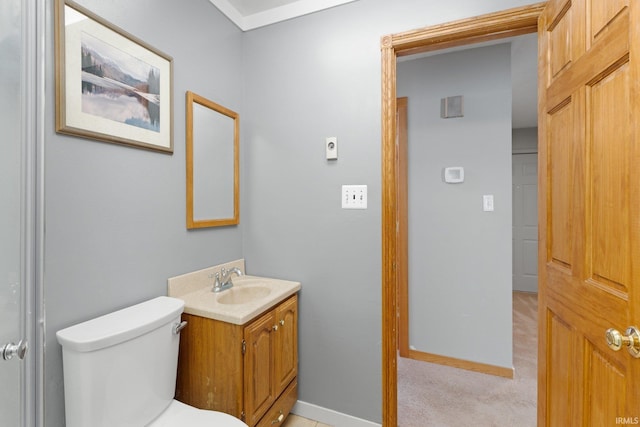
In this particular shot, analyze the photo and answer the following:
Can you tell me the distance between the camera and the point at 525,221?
14.3ft

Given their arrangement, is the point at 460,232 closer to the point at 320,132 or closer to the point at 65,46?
the point at 320,132

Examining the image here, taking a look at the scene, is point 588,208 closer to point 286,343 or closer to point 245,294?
point 286,343

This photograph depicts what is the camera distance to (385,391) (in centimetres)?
157

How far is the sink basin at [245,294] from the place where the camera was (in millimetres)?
1629

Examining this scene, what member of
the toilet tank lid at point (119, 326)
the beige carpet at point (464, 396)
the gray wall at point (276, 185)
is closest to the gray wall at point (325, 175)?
the gray wall at point (276, 185)

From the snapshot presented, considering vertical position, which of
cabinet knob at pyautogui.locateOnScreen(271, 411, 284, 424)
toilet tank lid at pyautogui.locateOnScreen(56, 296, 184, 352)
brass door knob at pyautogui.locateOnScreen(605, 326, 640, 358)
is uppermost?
brass door knob at pyautogui.locateOnScreen(605, 326, 640, 358)

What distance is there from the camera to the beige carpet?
5.70 feet

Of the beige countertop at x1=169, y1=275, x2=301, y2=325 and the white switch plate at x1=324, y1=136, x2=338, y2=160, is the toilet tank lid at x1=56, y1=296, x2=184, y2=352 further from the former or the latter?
the white switch plate at x1=324, y1=136, x2=338, y2=160

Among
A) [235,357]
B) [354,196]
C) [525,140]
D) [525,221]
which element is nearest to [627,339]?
[354,196]

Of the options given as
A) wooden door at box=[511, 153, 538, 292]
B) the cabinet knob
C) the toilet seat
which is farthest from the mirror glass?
Result: wooden door at box=[511, 153, 538, 292]

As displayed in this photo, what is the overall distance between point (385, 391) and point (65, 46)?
2147 mm

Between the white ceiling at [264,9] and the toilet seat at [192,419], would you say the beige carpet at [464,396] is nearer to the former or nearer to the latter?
the toilet seat at [192,419]

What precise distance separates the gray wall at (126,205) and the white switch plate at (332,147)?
74 cm

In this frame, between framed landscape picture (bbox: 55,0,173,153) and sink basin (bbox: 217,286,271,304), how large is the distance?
862 millimetres
